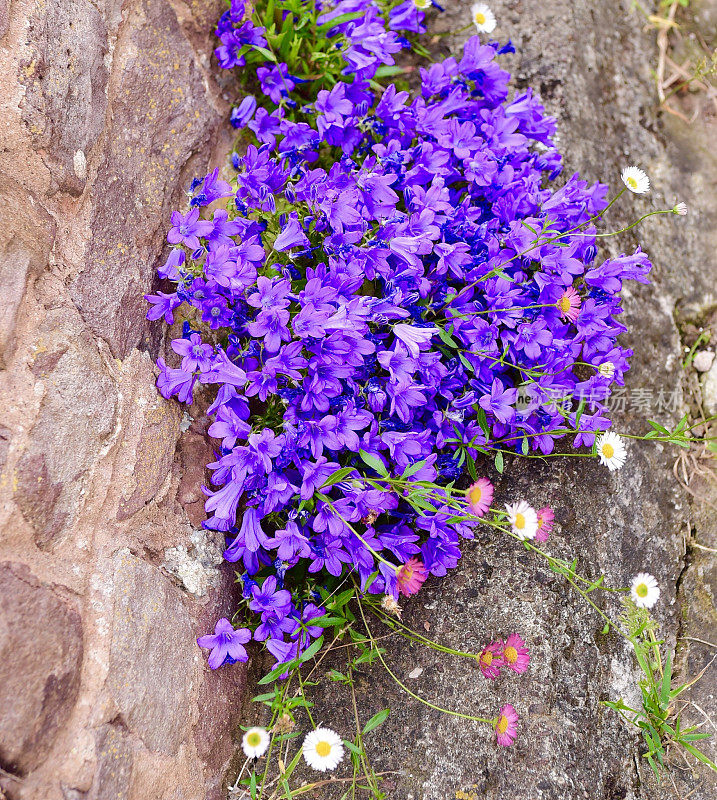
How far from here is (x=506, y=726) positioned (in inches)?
79.4

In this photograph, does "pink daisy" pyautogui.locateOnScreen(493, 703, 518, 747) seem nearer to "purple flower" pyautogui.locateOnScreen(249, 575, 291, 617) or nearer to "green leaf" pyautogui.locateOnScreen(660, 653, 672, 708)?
"green leaf" pyautogui.locateOnScreen(660, 653, 672, 708)

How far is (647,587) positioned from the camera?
2.29 m

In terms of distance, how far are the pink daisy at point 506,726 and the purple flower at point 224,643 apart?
0.88 m

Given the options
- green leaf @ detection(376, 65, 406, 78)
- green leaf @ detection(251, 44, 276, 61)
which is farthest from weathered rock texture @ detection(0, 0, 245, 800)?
green leaf @ detection(376, 65, 406, 78)

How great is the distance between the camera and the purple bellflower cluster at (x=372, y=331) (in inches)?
84.5

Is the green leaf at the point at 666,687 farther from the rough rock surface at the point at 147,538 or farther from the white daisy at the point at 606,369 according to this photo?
→ the white daisy at the point at 606,369

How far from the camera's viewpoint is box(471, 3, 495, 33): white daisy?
3.14 m

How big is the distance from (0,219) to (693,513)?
9.75 ft

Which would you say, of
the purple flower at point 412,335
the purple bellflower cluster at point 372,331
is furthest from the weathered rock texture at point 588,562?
the purple flower at point 412,335

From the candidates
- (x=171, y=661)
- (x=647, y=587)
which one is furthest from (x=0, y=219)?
(x=647, y=587)

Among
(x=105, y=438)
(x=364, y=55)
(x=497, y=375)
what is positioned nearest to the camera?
(x=105, y=438)

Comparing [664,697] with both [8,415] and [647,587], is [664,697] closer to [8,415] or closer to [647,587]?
[647,587]

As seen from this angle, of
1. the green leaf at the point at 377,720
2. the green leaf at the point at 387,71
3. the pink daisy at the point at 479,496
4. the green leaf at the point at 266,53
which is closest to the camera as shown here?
the pink daisy at the point at 479,496

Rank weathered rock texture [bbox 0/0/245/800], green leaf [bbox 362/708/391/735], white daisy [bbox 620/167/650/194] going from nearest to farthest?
1. weathered rock texture [bbox 0/0/245/800]
2. green leaf [bbox 362/708/391/735]
3. white daisy [bbox 620/167/650/194]
